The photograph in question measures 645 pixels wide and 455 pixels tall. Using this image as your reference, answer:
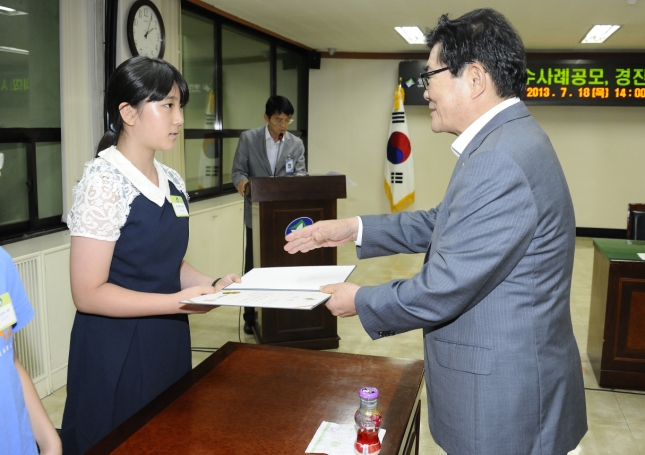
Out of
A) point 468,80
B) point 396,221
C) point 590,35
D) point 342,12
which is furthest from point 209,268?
point 590,35

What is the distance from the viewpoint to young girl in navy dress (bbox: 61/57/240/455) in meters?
1.49

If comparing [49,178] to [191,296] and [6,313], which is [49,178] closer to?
[191,296]

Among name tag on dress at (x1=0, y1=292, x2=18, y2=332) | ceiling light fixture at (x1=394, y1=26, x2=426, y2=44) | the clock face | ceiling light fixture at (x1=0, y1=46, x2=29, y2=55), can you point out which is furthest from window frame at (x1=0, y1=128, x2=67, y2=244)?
ceiling light fixture at (x1=394, y1=26, x2=426, y2=44)

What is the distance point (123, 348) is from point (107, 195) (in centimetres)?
42

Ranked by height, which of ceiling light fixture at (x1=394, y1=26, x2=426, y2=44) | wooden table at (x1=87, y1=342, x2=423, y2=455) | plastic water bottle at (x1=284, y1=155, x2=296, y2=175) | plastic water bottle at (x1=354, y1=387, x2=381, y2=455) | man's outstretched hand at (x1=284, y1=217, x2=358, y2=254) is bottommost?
wooden table at (x1=87, y1=342, x2=423, y2=455)

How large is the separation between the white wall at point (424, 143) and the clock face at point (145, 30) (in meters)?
4.44

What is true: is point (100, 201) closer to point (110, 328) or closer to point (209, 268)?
point (110, 328)

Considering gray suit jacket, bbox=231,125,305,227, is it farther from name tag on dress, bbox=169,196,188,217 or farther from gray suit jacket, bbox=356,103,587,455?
gray suit jacket, bbox=356,103,587,455

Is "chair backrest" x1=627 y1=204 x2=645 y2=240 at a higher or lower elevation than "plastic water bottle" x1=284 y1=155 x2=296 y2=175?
lower

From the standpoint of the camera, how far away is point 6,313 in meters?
1.12

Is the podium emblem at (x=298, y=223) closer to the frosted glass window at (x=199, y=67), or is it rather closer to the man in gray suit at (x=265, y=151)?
the man in gray suit at (x=265, y=151)

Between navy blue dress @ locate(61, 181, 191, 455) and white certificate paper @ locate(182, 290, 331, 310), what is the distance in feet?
0.66

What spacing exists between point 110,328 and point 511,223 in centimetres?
106

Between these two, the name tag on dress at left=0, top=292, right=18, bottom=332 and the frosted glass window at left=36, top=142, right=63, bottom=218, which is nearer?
the name tag on dress at left=0, top=292, right=18, bottom=332
